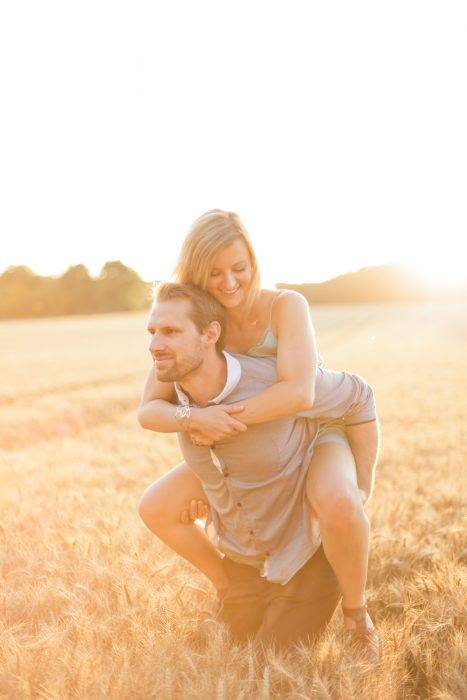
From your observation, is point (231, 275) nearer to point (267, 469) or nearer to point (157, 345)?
point (157, 345)

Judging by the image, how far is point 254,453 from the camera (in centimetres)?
289

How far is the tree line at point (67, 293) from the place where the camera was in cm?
6825

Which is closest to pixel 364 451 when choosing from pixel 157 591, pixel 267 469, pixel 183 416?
pixel 267 469

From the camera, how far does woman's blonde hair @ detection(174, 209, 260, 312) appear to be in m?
2.98

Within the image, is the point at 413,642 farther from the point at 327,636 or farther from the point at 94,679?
the point at 94,679

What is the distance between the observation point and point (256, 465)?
2.89 meters

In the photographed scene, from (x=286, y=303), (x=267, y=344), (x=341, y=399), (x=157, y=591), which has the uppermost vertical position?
(x=286, y=303)

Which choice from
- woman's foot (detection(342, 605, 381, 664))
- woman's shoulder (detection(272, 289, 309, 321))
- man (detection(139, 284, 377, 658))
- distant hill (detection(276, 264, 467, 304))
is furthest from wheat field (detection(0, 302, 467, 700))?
distant hill (detection(276, 264, 467, 304))

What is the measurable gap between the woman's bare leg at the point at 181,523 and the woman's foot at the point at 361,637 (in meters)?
0.67

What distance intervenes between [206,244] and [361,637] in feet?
5.70

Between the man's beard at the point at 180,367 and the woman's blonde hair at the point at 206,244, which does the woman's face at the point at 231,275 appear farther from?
the man's beard at the point at 180,367

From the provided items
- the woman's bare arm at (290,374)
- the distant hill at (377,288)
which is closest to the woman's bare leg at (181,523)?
the woman's bare arm at (290,374)

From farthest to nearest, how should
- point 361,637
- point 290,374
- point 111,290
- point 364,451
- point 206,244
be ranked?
point 111,290 → point 364,451 → point 206,244 → point 290,374 → point 361,637

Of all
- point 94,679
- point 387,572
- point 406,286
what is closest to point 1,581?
point 94,679
